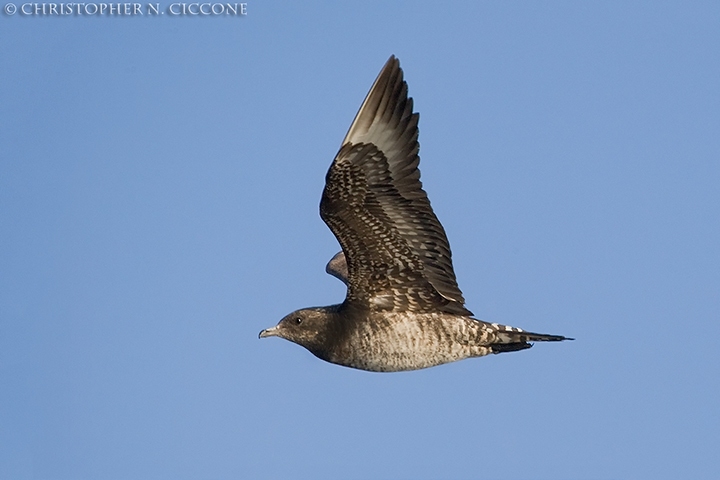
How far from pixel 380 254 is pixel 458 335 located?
1251 mm

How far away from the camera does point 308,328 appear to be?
1373cm

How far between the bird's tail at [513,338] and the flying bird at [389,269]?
0.04 feet

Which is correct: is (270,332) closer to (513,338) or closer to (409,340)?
(409,340)

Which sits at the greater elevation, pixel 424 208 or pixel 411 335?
pixel 424 208

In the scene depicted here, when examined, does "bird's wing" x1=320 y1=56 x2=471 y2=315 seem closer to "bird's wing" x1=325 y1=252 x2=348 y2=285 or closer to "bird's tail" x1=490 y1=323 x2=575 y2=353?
"bird's tail" x1=490 y1=323 x2=575 y2=353

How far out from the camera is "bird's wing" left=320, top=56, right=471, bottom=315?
12492 millimetres

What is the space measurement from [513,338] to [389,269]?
155 centimetres

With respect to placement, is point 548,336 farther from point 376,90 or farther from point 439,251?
point 376,90

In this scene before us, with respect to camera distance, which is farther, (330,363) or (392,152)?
(330,363)

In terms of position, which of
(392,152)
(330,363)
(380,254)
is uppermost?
(392,152)

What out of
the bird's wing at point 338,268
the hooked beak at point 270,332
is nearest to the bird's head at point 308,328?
the hooked beak at point 270,332

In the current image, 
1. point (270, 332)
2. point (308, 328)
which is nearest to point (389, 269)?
point (308, 328)

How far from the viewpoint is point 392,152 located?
12531mm

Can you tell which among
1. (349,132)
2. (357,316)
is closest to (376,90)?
(349,132)
